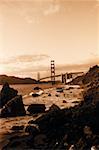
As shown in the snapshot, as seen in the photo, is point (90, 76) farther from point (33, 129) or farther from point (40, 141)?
point (40, 141)

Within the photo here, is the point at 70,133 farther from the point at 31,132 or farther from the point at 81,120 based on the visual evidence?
the point at 31,132

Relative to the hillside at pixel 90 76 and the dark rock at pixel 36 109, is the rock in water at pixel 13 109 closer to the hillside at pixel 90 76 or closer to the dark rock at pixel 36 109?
the dark rock at pixel 36 109

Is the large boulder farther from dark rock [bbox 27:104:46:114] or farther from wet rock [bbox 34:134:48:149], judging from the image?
wet rock [bbox 34:134:48:149]

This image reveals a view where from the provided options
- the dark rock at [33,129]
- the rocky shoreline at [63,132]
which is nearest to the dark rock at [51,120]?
the rocky shoreline at [63,132]

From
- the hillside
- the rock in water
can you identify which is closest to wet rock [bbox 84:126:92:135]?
the rock in water

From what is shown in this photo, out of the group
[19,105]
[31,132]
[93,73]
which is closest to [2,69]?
[19,105]
